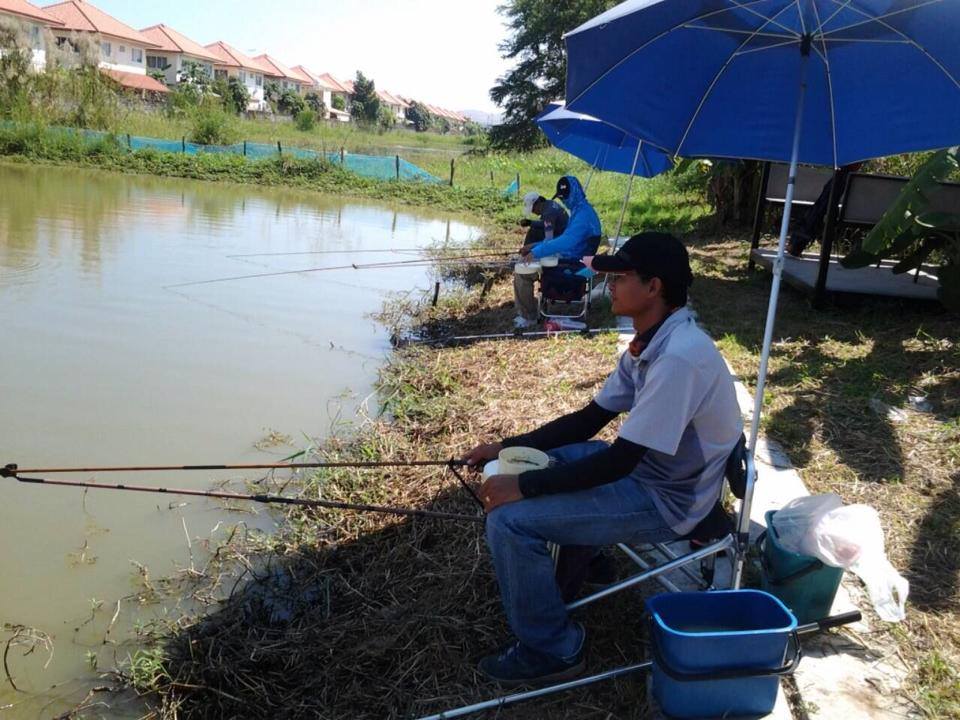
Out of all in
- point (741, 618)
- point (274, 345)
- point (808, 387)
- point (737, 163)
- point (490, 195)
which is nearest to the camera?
point (741, 618)

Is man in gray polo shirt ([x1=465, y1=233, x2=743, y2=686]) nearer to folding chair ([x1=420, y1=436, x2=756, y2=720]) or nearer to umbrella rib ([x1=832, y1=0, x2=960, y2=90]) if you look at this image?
folding chair ([x1=420, y1=436, x2=756, y2=720])

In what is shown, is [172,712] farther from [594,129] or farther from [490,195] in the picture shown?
[490,195]

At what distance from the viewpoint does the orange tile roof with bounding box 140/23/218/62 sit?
5953cm

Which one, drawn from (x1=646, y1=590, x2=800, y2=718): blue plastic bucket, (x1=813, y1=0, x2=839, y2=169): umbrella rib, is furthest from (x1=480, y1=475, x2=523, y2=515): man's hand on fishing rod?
(x1=813, y1=0, x2=839, y2=169): umbrella rib

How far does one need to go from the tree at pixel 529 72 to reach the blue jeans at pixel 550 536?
35464 millimetres

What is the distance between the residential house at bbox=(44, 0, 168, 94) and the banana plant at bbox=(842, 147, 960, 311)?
50531 mm

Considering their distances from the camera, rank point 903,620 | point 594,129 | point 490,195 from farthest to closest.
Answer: point 490,195, point 594,129, point 903,620

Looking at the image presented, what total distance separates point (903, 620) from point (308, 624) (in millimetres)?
2228

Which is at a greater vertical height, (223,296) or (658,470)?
(658,470)

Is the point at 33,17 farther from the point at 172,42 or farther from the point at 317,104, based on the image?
the point at 317,104

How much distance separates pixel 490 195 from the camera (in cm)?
2020

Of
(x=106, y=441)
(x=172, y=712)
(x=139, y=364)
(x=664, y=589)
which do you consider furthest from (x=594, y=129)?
(x=172, y=712)

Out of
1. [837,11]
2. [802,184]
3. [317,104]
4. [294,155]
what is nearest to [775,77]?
[837,11]

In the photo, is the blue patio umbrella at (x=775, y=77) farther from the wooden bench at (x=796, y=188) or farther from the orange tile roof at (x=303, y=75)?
the orange tile roof at (x=303, y=75)
